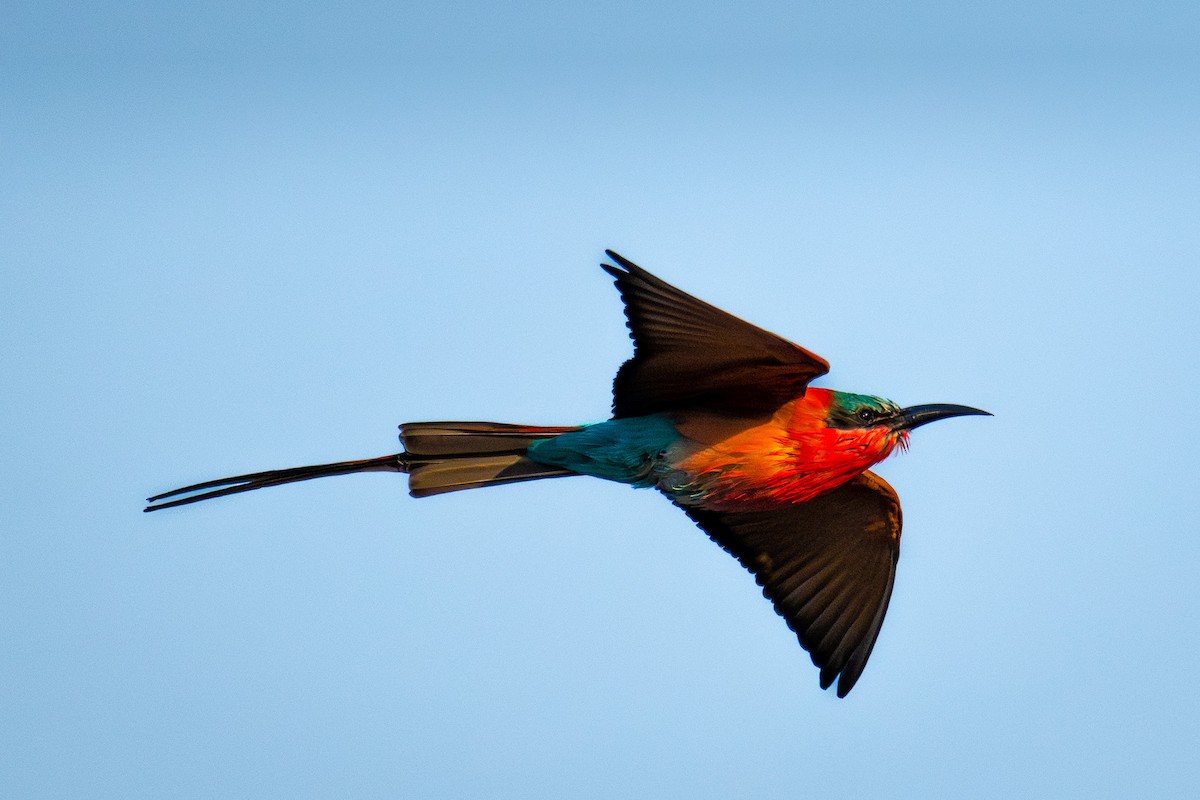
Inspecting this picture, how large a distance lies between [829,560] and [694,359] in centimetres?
153

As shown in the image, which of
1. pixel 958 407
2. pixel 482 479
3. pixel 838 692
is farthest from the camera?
A: pixel 838 692

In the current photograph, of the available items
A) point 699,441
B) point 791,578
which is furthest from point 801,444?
point 791,578

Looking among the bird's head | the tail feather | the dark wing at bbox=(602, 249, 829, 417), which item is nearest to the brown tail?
the tail feather

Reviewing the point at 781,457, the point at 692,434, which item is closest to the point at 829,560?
the point at 781,457

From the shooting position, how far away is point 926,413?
5.31 meters

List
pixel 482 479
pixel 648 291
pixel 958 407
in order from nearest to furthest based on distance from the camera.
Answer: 1. pixel 648 291
2. pixel 482 479
3. pixel 958 407

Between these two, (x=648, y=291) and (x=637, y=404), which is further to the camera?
(x=637, y=404)

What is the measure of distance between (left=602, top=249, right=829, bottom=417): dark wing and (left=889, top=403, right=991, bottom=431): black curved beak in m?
0.51

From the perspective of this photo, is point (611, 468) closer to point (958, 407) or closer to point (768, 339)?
point (768, 339)

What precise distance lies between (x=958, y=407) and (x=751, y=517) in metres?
1.08

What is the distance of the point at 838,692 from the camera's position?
5711 millimetres

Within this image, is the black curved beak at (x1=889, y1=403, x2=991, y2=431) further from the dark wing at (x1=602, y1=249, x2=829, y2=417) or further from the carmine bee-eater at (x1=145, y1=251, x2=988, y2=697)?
the dark wing at (x1=602, y1=249, x2=829, y2=417)

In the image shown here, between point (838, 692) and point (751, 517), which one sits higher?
point (751, 517)

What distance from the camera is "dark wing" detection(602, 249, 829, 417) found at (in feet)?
15.0
